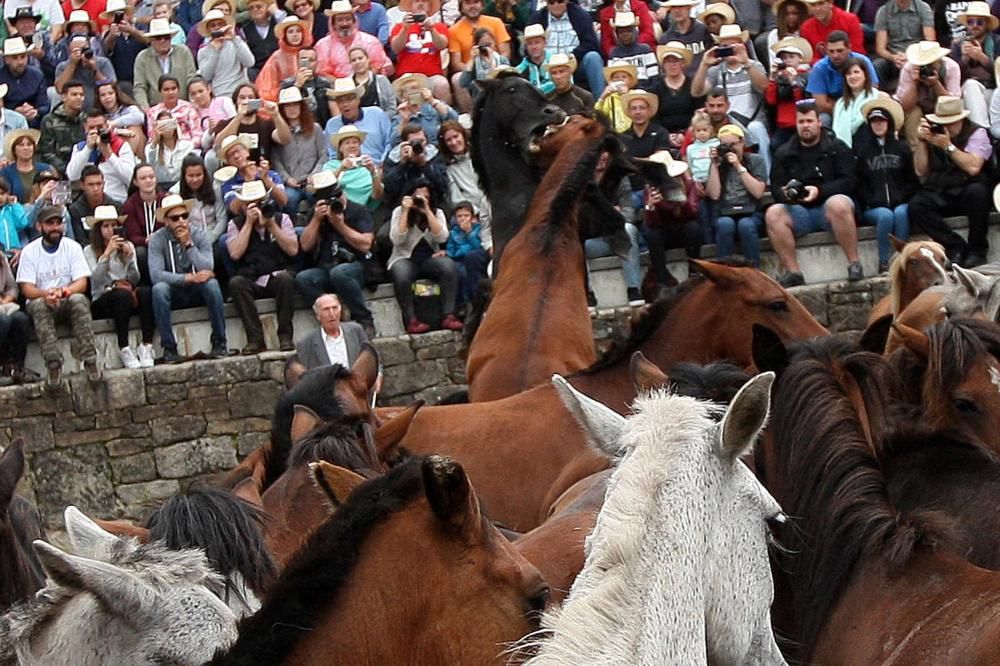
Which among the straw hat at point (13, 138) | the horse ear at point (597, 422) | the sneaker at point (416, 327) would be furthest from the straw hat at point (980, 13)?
the horse ear at point (597, 422)

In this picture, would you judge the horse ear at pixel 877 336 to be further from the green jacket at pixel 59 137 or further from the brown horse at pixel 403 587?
the green jacket at pixel 59 137

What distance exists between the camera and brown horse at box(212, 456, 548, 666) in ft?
13.1

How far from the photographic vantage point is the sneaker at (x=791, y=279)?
16.4 meters

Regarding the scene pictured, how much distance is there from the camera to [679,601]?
3.88 meters

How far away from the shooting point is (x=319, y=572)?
4027 millimetres

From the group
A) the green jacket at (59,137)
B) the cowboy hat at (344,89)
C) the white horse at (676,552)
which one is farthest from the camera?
the green jacket at (59,137)

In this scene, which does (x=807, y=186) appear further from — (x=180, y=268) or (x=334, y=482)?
(x=334, y=482)

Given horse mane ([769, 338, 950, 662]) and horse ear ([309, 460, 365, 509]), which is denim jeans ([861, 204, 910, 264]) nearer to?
horse mane ([769, 338, 950, 662])

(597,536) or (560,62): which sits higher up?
(560,62)

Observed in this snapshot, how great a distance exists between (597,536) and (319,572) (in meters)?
0.60

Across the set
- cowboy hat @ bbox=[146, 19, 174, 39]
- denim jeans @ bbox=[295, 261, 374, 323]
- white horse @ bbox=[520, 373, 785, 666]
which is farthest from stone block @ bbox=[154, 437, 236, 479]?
white horse @ bbox=[520, 373, 785, 666]

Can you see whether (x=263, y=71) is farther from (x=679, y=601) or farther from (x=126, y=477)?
(x=679, y=601)

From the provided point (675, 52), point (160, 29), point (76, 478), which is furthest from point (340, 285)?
point (160, 29)

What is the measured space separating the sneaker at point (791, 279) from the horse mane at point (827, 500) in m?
10.5
